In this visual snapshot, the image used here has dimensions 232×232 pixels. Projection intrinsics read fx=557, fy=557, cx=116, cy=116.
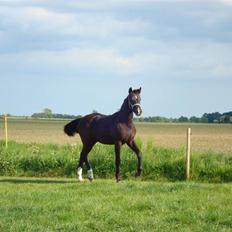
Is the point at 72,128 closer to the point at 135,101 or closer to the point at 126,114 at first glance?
the point at 126,114

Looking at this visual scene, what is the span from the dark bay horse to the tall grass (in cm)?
146

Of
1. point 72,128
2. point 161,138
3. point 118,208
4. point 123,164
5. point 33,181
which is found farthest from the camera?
point 161,138

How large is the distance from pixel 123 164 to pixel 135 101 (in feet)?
10.4

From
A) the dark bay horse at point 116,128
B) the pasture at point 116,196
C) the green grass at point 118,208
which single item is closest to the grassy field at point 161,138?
the pasture at point 116,196

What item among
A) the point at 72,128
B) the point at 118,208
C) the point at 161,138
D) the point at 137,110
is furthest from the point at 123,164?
the point at 161,138

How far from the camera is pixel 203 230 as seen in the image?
808 centimetres

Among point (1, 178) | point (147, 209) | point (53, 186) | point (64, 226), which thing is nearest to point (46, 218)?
point (64, 226)

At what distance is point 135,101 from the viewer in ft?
46.1

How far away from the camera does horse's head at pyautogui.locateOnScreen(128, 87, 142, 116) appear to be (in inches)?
551

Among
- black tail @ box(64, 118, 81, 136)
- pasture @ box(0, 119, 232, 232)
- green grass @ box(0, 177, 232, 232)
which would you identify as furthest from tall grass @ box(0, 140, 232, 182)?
green grass @ box(0, 177, 232, 232)

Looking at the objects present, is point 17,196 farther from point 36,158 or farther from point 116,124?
point 36,158

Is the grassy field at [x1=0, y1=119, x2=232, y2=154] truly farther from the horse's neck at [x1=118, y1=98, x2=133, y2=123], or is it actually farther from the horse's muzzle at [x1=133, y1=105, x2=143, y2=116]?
the horse's muzzle at [x1=133, y1=105, x2=143, y2=116]

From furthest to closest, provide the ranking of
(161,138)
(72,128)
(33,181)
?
(161,138) < (72,128) < (33,181)

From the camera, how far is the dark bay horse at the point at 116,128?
46.6 ft
